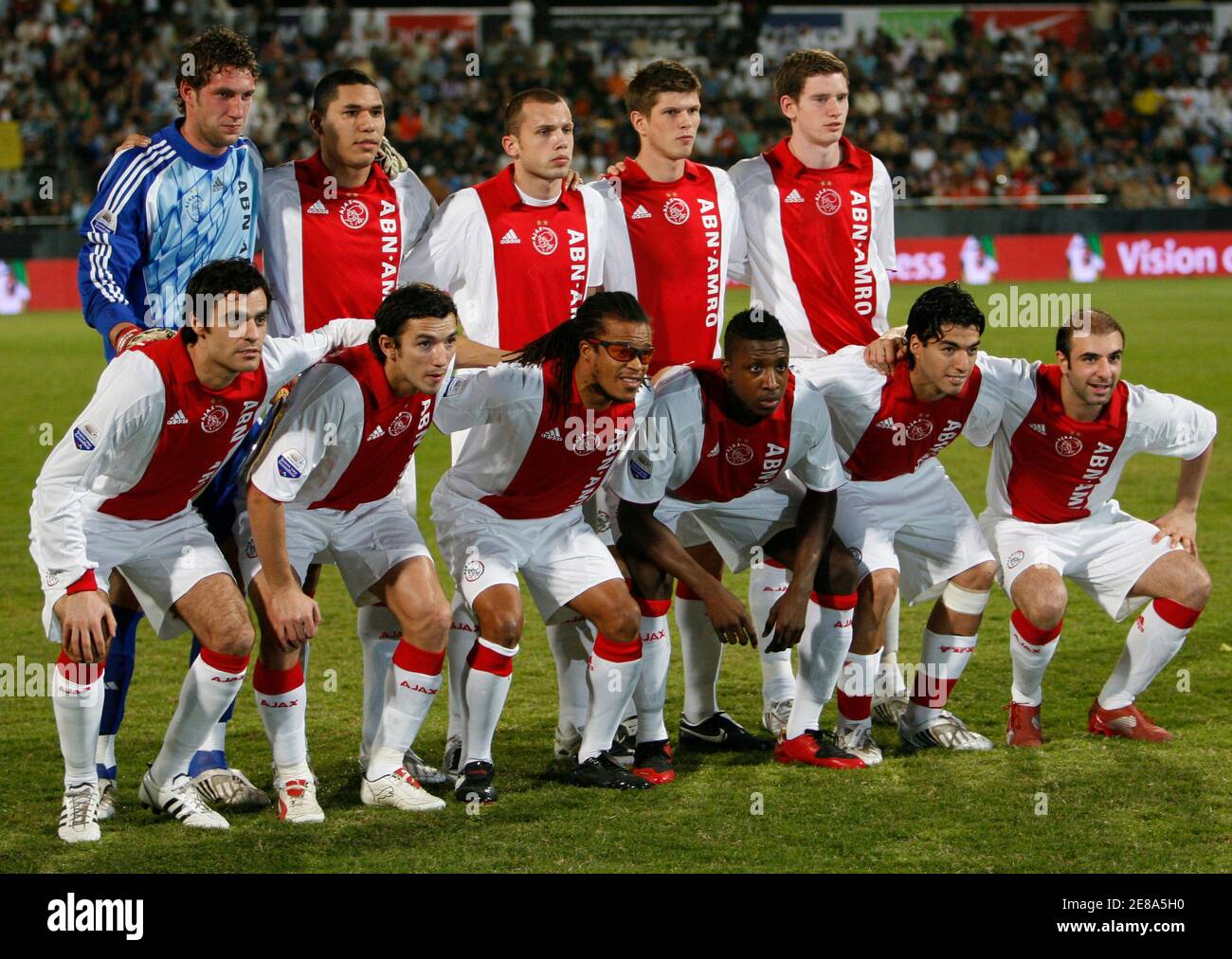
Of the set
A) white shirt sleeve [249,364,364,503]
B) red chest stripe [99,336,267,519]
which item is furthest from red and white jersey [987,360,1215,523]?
red chest stripe [99,336,267,519]

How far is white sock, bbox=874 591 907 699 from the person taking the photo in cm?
616

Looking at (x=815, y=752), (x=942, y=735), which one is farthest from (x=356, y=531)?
(x=942, y=735)

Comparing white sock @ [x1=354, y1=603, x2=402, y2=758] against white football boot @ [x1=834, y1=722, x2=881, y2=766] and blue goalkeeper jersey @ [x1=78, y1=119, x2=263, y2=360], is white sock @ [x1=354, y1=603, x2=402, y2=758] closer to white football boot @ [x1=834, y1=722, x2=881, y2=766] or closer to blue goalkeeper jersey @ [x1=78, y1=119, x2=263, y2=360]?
blue goalkeeper jersey @ [x1=78, y1=119, x2=263, y2=360]

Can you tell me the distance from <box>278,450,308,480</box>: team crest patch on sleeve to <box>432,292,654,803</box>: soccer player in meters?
0.56

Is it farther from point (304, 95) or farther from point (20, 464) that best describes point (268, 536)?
point (304, 95)

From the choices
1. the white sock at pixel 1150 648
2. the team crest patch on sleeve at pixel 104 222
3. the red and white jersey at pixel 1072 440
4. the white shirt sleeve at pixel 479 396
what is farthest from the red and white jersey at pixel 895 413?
the team crest patch on sleeve at pixel 104 222

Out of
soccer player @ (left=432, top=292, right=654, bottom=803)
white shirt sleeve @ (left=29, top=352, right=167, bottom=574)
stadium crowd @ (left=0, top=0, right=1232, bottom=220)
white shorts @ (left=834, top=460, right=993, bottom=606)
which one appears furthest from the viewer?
stadium crowd @ (left=0, top=0, right=1232, bottom=220)

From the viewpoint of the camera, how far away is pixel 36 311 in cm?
2148

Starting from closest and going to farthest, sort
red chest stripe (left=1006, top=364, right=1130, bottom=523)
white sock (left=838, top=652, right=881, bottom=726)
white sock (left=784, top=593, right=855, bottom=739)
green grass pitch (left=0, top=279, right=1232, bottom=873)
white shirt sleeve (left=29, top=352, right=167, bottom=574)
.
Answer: green grass pitch (left=0, top=279, right=1232, bottom=873)
white shirt sleeve (left=29, top=352, right=167, bottom=574)
white sock (left=784, top=593, right=855, bottom=739)
white sock (left=838, top=652, right=881, bottom=726)
red chest stripe (left=1006, top=364, right=1130, bottom=523)

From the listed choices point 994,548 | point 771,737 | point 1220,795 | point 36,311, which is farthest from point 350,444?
point 36,311

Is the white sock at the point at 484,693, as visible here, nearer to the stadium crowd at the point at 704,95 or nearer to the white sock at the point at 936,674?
the white sock at the point at 936,674

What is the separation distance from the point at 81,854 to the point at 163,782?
1.48 feet

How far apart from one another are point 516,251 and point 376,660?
5.29ft

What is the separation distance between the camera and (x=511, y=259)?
5879 millimetres
